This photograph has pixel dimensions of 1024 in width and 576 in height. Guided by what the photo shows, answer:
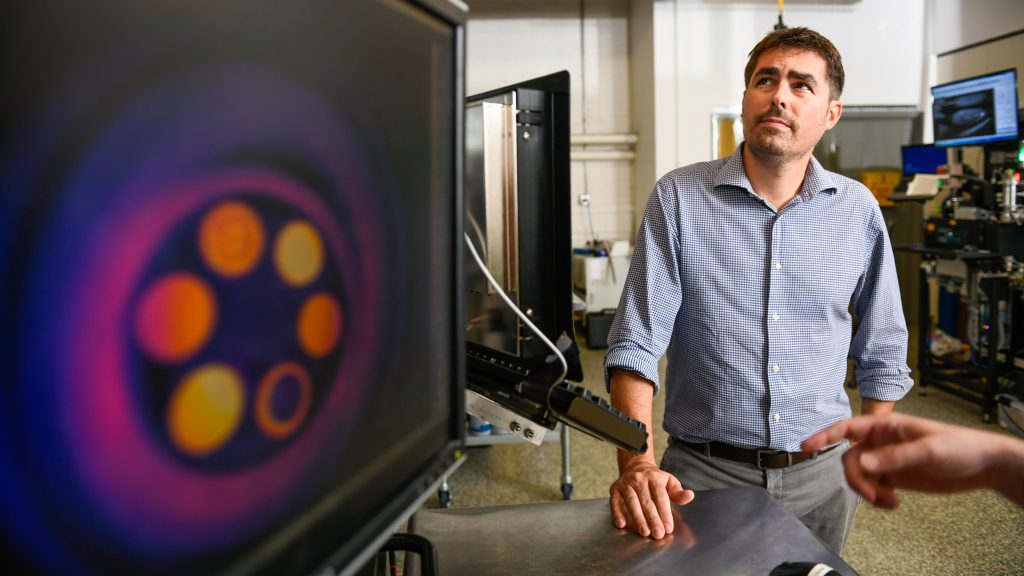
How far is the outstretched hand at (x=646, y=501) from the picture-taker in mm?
1070

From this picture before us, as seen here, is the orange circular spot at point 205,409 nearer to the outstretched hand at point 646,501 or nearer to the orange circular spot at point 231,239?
the orange circular spot at point 231,239

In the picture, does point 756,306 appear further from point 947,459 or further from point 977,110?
point 977,110

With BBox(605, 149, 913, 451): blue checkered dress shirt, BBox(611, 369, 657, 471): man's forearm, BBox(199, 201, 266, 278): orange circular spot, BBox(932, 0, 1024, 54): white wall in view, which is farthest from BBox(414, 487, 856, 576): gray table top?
BBox(932, 0, 1024, 54): white wall

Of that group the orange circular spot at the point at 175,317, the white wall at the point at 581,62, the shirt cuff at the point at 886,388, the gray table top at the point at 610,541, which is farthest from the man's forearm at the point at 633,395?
the white wall at the point at 581,62

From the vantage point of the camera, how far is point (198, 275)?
39 cm

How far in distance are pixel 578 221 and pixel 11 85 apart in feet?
24.6

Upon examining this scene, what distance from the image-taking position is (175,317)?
1.23 feet

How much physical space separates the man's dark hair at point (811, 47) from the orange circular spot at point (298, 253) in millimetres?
1456

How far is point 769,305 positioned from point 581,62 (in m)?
6.51

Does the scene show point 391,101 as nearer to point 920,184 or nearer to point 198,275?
point 198,275

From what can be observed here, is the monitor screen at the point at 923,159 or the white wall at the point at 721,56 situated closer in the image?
the monitor screen at the point at 923,159

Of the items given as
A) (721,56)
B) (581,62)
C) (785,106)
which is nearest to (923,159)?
(721,56)

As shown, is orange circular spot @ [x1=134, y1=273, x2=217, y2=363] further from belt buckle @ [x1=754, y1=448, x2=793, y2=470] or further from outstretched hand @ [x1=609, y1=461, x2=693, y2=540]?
belt buckle @ [x1=754, y1=448, x2=793, y2=470]

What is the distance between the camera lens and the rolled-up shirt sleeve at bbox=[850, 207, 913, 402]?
1655mm
